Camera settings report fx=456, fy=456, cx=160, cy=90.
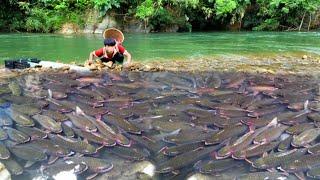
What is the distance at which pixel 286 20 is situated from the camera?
26.3 metres

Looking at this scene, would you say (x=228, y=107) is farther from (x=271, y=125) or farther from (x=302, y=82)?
(x=302, y=82)

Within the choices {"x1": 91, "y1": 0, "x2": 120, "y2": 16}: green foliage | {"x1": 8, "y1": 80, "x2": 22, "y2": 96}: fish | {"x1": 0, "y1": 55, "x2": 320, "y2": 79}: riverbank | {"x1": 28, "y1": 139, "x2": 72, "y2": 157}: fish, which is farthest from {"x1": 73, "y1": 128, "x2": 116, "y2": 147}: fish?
{"x1": 91, "y1": 0, "x2": 120, "y2": 16}: green foliage

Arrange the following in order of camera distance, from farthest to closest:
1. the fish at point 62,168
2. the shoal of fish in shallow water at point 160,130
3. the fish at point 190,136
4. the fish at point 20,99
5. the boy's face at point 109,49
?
the boy's face at point 109,49 < the fish at point 20,99 < the fish at point 190,136 < the shoal of fish in shallow water at point 160,130 < the fish at point 62,168

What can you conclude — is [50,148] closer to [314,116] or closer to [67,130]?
[67,130]

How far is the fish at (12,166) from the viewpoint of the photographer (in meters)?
4.36

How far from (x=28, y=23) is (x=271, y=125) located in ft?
72.1

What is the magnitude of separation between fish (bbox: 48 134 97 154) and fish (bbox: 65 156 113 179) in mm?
199

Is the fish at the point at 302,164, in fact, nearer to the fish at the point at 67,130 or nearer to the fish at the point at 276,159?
the fish at the point at 276,159

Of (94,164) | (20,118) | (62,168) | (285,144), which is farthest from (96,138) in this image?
(285,144)

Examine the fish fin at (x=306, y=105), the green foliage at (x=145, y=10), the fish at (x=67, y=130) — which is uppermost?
the green foliage at (x=145, y=10)

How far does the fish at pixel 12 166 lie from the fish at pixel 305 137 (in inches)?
113

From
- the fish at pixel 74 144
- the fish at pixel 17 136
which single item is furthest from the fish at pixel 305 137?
the fish at pixel 17 136

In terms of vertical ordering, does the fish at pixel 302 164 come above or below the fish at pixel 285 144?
below

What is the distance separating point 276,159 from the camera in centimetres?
455
